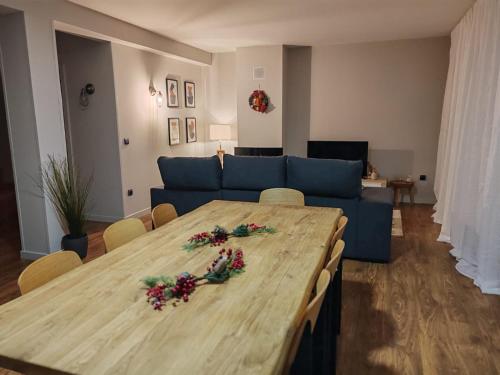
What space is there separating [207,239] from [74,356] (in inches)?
38.8

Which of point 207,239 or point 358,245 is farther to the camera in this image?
point 358,245

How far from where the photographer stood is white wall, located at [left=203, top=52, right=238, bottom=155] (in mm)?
6871

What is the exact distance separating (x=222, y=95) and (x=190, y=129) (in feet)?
3.17

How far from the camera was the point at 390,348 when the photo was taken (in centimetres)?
228

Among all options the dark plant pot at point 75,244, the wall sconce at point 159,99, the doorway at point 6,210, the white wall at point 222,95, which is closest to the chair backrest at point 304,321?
the dark plant pot at point 75,244

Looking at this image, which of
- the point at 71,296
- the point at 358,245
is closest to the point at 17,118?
the point at 71,296

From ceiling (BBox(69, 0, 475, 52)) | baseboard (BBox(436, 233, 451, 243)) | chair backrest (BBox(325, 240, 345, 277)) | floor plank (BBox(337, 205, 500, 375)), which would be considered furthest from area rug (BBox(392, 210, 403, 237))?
chair backrest (BBox(325, 240, 345, 277))

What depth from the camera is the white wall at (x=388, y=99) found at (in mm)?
5785

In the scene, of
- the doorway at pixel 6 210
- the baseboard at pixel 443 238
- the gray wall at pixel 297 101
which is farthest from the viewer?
the gray wall at pixel 297 101

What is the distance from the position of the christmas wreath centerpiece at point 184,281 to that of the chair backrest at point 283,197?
56.0 inches

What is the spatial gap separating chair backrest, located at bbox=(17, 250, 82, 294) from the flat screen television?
4.96 metres

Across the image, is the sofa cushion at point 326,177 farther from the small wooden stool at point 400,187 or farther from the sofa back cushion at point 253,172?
the small wooden stool at point 400,187

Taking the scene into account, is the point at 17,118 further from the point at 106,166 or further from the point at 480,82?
the point at 480,82

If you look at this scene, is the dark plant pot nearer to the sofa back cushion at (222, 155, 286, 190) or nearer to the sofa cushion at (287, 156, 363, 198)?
the sofa back cushion at (222, 155, 286, 190)
